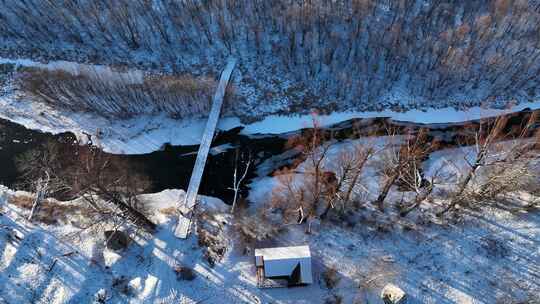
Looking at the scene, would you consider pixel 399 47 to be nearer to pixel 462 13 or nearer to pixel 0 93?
pixel 462 13

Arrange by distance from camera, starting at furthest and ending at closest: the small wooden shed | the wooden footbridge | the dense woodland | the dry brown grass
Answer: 1. the dense woodland
2. the dry brown grass
3. the wooden footbridge
4. the small wooden shed

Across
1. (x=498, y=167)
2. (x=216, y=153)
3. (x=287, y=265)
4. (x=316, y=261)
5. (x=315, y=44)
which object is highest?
(x=315, y=44)

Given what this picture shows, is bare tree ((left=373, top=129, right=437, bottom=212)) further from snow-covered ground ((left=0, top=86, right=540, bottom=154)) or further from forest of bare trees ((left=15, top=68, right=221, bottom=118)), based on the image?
forest of bare trees ((left=15, top=68, right=221, bottom=118))

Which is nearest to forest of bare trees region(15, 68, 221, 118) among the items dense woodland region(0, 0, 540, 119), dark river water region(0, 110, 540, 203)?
dense woodland region(0, 0, 540, 119)

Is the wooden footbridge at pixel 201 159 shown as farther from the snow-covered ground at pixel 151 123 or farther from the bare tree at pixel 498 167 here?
the bare tree at pixel 498 167

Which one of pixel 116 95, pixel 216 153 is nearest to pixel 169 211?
pixel 216 153

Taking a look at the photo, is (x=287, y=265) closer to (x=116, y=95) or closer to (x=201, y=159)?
(x=201, y=159)
